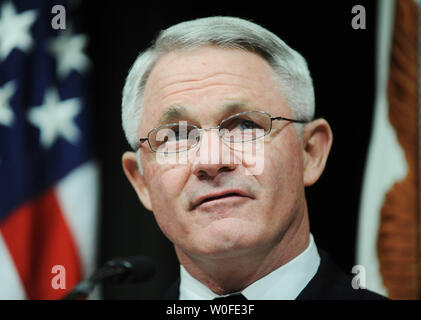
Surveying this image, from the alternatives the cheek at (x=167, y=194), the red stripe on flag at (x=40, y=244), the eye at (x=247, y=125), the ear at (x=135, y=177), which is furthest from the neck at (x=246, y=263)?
the red stripe on flag at (x=40, y=244)

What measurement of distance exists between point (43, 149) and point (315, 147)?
3.77 ft

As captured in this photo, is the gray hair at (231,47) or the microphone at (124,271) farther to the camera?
the gray hair at (231,47)

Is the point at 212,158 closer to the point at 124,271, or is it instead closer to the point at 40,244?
the point at 124,271

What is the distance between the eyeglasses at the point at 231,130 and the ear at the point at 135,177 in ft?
0.78

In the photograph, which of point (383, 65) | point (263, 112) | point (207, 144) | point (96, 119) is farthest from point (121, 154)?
point (383, 65)

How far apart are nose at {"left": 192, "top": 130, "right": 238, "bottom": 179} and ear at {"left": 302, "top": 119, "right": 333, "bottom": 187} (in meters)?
0.31

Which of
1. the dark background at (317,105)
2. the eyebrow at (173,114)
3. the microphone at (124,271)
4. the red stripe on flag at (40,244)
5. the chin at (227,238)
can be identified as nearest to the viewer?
the microphone at (124,271)

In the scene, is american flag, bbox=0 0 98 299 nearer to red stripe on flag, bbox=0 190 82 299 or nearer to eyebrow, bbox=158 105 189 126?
red stripe on flag, bbox=0 190 82 299

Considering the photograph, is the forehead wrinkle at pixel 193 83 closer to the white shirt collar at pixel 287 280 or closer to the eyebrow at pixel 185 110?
the eyebrow at pixel 185 110

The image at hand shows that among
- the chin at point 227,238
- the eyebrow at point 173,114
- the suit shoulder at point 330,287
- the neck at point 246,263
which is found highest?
the eyebrow at point 173,114

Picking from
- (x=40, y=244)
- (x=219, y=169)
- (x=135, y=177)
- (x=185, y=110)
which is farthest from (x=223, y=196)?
(x=40, y=244)

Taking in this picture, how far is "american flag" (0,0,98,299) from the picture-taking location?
2207 millimetres

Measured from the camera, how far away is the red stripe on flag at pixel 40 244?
2.16 metres

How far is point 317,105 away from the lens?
1.93 m
